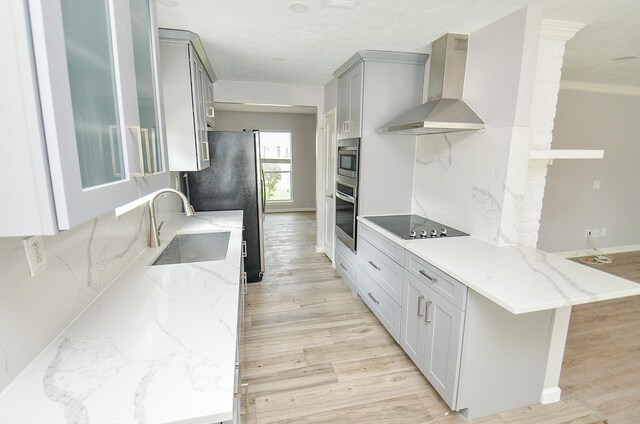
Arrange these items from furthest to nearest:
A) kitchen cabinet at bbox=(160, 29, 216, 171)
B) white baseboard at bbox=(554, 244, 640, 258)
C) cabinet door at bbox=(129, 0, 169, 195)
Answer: white baseboard at bbox=(554, 244, 640, 258) < kitchen cabinet at bbox=(160, 29, 216, 171) < cabinet door at bbox=(129, 0, 169, 195)

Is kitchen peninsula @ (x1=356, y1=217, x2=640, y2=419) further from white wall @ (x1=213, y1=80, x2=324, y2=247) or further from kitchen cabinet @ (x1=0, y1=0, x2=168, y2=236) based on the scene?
Result: white wall @ (x1=213, y1=80, x2=324, y2=247)

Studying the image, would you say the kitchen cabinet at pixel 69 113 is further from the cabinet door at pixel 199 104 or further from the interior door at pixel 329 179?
the interior door at pixel 329 179

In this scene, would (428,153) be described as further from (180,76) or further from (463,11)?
(180,76)

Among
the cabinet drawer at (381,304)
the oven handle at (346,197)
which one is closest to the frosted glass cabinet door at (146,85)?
the cabinet drawer at (381,304)

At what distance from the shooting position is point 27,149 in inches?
22.0

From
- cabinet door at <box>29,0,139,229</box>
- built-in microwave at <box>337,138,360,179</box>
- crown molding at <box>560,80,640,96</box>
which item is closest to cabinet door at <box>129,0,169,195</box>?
cabinet door at <box>29,0,139,229</box>

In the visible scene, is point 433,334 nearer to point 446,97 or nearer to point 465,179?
point 465,179

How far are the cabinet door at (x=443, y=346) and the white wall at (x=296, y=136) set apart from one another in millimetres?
6189

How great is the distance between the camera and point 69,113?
620 millimetres

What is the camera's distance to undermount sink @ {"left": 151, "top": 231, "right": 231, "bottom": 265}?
2.35 m

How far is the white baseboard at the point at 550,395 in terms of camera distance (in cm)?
186

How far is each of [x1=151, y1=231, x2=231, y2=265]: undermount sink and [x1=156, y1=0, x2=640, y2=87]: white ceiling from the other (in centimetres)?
157

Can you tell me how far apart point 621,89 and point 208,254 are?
5.58 metres

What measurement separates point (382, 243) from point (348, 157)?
3.69 ft
